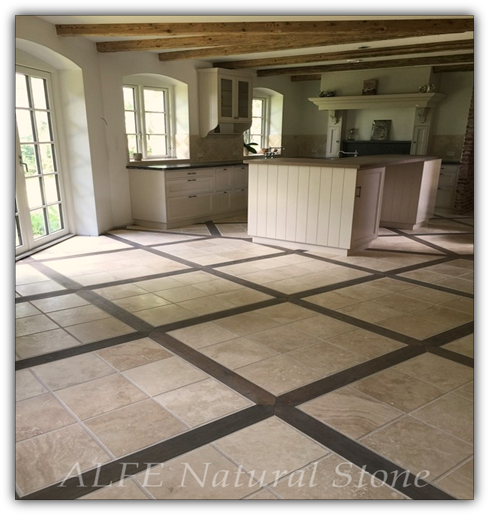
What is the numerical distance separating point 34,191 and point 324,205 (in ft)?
11.2

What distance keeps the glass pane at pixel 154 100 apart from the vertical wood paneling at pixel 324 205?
3.42m

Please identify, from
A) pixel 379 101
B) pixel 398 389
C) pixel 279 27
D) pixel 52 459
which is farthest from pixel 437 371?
pixel 379 101

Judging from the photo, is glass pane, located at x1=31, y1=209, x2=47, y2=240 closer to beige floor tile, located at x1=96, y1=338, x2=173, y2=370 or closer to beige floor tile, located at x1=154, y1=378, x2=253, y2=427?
beige floor tile, located at x1=96, y1=338, x2=173, y2=370

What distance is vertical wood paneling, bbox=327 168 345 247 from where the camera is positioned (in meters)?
4.68

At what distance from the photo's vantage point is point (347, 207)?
15.4 ft

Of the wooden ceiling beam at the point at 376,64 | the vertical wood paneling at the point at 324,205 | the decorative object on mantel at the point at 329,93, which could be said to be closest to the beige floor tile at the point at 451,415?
the vertical wood paneling at the point at 324,205

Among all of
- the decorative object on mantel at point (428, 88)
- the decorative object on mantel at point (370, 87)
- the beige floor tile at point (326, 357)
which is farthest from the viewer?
the decorative object on mantel at point (370, 87)

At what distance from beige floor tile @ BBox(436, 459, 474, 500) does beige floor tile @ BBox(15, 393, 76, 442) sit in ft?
5.34

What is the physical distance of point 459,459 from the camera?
1804mm

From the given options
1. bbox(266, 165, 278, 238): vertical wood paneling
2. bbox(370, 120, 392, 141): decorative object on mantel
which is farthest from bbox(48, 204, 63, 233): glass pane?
bbox(370, 120, 392, 141): decorative object on mantel

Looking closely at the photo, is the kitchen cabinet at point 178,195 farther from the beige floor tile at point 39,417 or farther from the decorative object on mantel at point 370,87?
the beige floor tile at point 39,417

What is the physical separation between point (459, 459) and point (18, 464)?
182cm

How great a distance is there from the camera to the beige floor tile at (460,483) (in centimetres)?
162

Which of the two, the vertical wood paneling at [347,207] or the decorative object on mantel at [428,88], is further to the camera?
the decorative object on mantel at [428,88]
